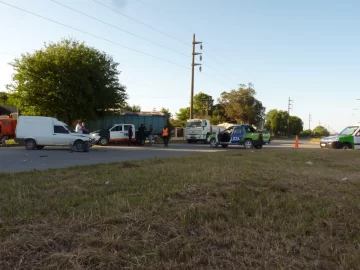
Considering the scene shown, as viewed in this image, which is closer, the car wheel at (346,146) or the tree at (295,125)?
the car wheel at (346,146)

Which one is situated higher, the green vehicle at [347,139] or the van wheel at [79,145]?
the green vehicle at [347,139]

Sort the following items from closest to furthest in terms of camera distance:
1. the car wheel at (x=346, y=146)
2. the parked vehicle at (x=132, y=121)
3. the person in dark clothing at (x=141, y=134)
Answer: the car wheel at (x=346, y=146) → the person in dark clothing at (x=141, y=134) → the parked vehicle at (x=132, y=121)

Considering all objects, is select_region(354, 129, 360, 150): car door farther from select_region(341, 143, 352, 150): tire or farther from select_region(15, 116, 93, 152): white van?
select_region(15, 116, 93, 152): white van

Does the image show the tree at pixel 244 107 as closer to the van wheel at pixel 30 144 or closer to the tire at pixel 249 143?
the tire at pixel 249 143

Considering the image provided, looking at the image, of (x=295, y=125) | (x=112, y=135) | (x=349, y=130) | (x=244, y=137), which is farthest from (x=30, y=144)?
(x=295, y=125)

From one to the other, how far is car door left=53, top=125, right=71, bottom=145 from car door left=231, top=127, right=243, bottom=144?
11.8m

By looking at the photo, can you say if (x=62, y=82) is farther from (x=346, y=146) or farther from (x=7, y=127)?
(x=346, y=146)

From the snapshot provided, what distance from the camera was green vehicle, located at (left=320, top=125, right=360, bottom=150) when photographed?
2223 cm

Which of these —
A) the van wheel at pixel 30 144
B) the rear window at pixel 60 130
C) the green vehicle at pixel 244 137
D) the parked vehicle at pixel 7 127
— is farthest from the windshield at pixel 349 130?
the parked vehicle at pixel 7 127

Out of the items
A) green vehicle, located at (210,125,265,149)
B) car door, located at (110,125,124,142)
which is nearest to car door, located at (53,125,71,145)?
car door, located at (110,125,124,142)

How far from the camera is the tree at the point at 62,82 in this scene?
81.4 ft

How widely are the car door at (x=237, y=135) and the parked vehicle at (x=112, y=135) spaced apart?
7950mm

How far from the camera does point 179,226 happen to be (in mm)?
3828

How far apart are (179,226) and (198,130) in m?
29.4
